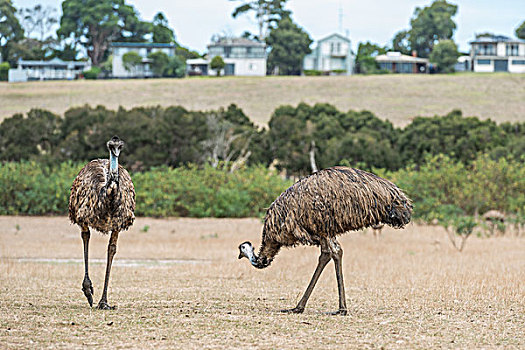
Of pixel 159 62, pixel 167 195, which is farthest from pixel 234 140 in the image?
pixel 159 62

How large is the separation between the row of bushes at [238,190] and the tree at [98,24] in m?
79.1

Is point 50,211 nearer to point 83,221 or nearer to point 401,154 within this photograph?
point 401,154

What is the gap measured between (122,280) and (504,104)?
69392 millimetres

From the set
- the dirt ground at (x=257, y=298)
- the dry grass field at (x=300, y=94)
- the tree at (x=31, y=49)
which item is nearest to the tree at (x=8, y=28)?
the tree at (x=31, y=49)

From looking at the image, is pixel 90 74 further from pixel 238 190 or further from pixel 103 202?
pixel 103 202

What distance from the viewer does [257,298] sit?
1245cm

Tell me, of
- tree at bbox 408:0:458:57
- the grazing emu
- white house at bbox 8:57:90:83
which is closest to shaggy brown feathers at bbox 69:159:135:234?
the grazing emu

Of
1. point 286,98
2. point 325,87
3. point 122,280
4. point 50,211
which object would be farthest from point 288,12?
point 122,280

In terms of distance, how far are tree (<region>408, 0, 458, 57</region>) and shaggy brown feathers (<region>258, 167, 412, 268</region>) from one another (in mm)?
115736

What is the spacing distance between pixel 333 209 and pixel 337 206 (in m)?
0.06

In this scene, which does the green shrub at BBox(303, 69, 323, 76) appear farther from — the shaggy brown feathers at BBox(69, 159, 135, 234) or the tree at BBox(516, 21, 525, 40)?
the shaggy brown feathers at BBox(69, 159, 135, 234)

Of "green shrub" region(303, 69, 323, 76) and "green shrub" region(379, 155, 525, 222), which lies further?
"green shrub" region(303, 69, 323, 76)

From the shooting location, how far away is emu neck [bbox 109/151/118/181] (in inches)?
394

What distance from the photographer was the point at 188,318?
979 centimetres
